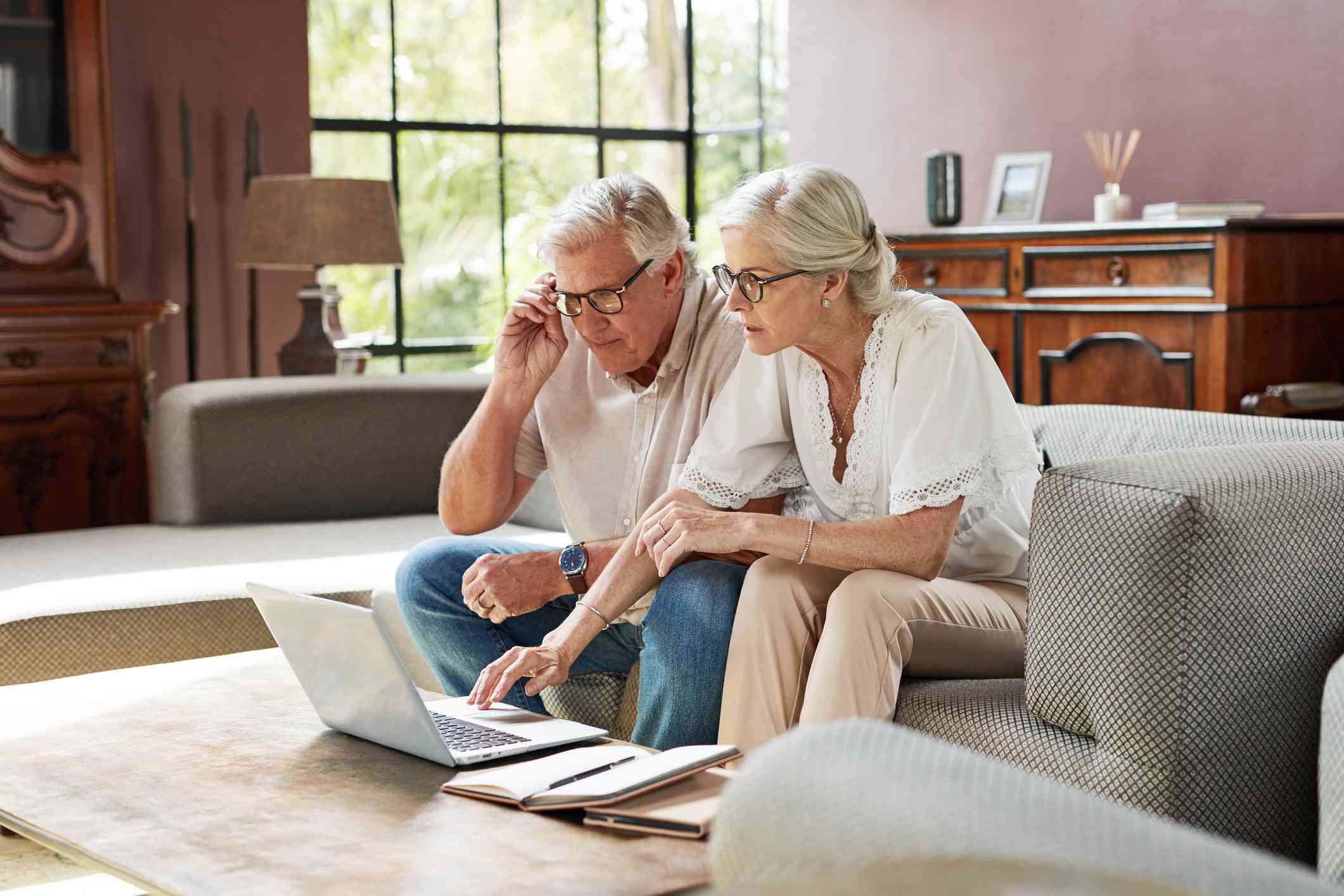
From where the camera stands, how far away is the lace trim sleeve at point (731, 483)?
1.98 meters

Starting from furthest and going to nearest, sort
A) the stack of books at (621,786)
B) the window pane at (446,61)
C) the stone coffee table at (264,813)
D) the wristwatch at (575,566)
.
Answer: the window pane at (446,61) → the wristwatch at (575,566) → the stack of books at (621,786) → the stone coffee table at (264,813)

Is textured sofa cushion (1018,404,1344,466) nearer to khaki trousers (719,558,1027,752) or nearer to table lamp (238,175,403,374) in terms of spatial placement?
khaki trousers (719,558,1027,752)

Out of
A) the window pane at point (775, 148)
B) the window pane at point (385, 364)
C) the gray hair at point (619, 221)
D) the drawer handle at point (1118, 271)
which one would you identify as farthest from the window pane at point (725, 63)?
the gray hair at point (619, 221)

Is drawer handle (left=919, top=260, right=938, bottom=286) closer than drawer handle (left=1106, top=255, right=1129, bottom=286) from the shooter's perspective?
No

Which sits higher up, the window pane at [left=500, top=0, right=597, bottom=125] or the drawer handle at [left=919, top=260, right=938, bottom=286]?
the window pane at [left=500, top=0, right=597, bottom=125]

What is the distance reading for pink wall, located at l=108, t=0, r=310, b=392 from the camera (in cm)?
501

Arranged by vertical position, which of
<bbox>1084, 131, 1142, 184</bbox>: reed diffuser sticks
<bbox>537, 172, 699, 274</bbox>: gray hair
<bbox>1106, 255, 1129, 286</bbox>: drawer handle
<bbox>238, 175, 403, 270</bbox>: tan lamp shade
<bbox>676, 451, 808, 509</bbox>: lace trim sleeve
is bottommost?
<bbox>676, 451, 808, 509</bbox>: lace trim sleeve

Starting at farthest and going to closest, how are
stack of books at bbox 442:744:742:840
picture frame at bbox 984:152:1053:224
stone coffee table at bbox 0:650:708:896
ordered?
picture frame at bbox 984:152:1053:224
stack of books at bbox 442:744:742:840
stone coffee table at bbox 0:650:708:896

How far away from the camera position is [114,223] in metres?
4.19

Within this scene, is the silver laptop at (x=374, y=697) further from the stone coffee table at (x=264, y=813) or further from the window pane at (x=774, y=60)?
the window pane at (x=774, y=60)

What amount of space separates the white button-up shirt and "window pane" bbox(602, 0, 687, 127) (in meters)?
4.53

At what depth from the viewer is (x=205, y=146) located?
5.16 metres

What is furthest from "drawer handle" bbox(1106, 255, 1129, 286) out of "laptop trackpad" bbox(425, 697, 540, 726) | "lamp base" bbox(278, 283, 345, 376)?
"laptop trackpad" bbox(425, 697, 540, 726)

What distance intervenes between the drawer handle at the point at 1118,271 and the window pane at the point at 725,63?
10.2 feet
